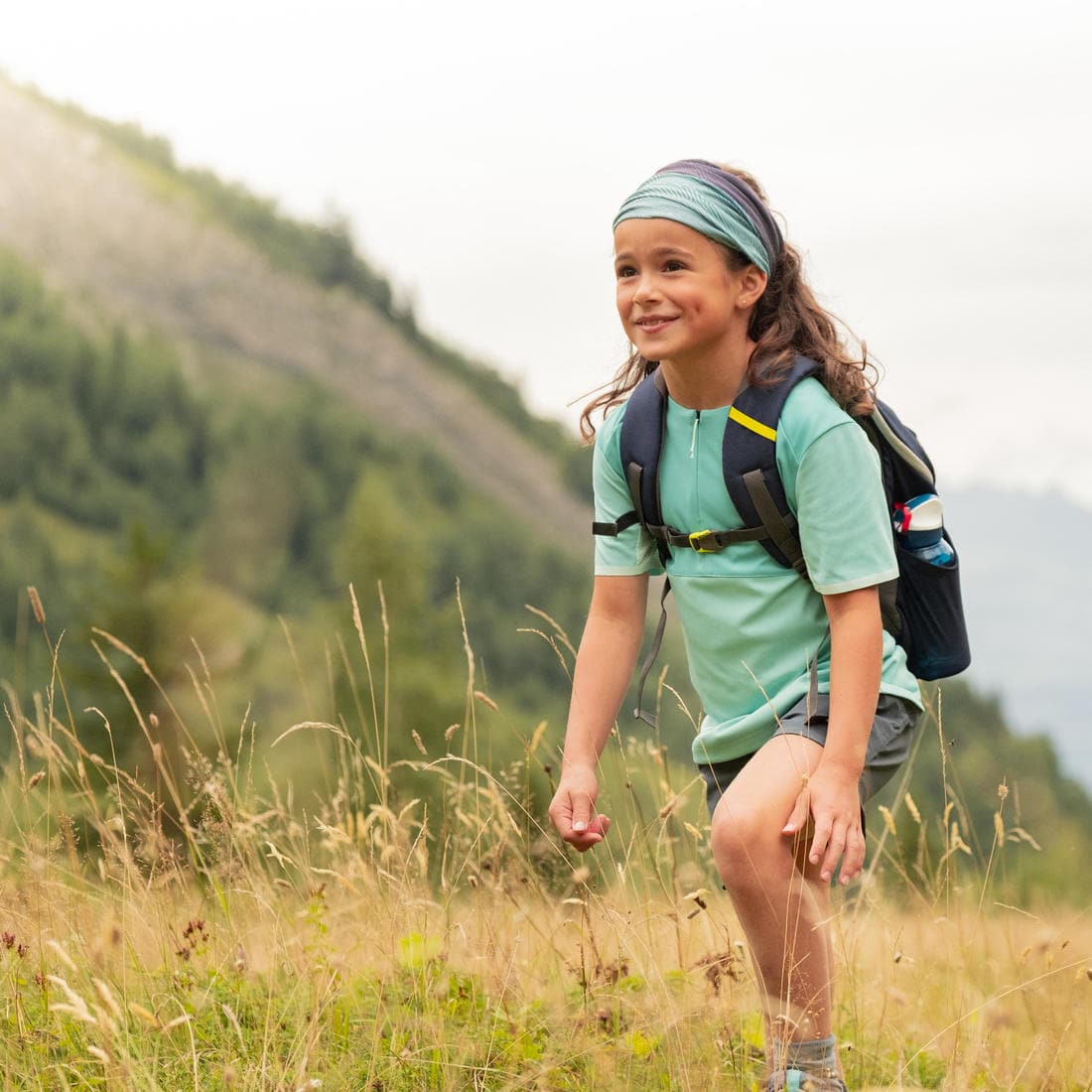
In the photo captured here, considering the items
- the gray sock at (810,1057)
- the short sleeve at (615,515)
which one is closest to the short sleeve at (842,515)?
the short sleeve at (615,515)

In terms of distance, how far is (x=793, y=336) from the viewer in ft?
9.02

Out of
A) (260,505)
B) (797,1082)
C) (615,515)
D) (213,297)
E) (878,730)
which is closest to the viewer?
(797,1082)

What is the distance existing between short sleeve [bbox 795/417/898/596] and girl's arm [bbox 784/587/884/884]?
5cm

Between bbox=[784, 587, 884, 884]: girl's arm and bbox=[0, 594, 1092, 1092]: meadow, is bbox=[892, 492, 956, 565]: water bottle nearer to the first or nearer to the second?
bbox=[784, 587, 884, 884]: girl's arm

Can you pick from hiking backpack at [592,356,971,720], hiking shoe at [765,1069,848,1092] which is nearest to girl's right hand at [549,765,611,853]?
hiking backpack at [592,356,971,720]

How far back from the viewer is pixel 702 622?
106 inches

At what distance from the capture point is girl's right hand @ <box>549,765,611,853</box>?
8.85 feet

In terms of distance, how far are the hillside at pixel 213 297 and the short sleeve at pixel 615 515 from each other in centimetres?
12812

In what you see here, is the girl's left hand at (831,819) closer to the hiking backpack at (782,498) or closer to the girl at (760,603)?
the girl at (760,603)

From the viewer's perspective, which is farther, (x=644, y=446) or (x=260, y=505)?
(x=260, y=505)

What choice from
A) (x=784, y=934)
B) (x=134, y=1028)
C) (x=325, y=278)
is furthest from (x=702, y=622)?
(x=325, y=278)

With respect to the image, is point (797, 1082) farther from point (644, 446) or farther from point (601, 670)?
point (644, 446)

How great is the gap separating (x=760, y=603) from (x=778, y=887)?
554 millimetres

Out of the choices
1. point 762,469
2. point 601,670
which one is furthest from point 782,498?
point 601,670
